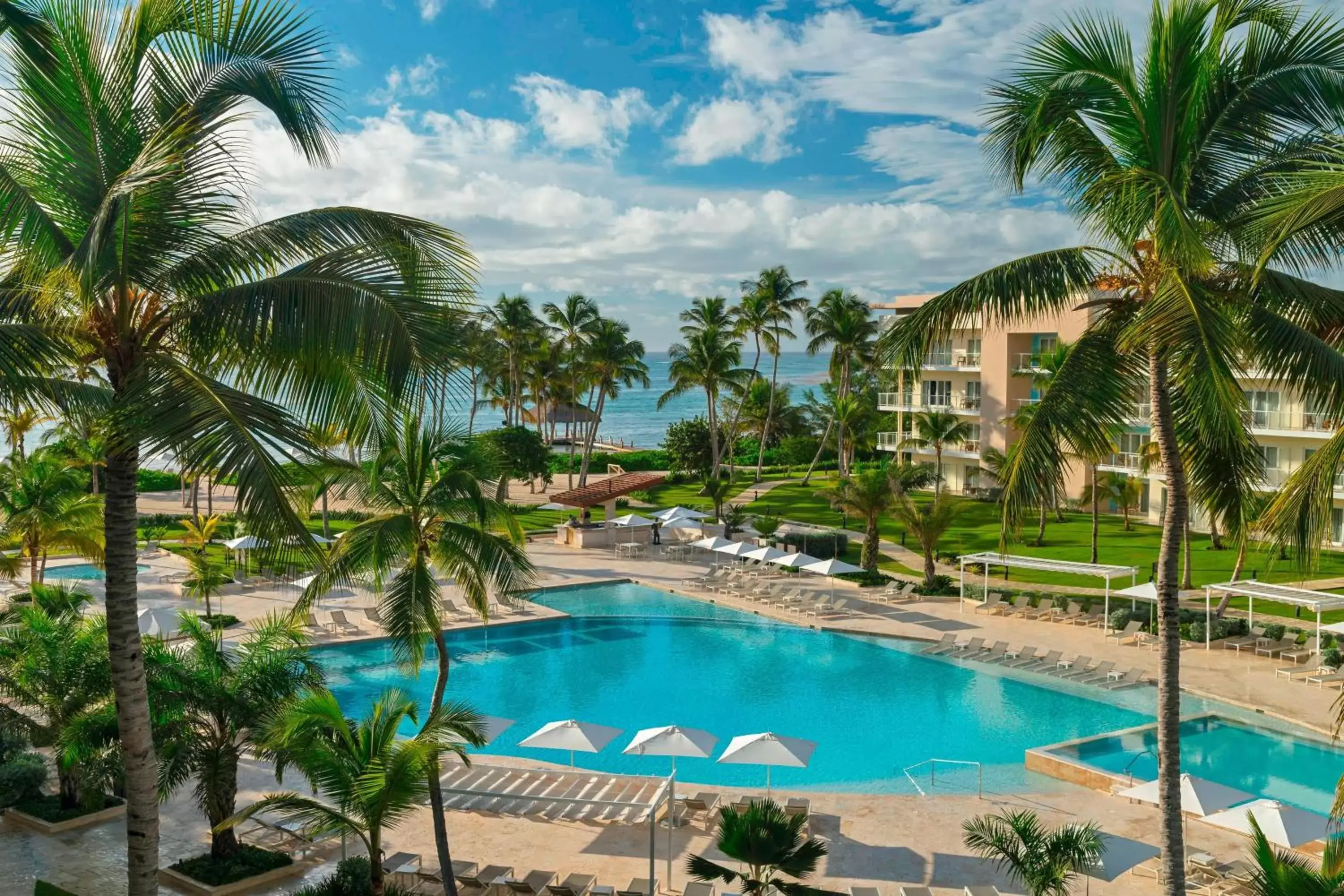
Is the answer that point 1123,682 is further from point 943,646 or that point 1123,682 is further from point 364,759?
point 364,759

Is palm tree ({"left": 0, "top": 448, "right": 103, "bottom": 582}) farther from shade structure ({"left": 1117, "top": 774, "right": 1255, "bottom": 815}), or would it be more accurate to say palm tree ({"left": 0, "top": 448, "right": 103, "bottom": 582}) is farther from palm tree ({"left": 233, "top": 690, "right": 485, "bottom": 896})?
shade structure ({"left": 1117, "top": 774, "right": 1255, "bottom": 815})

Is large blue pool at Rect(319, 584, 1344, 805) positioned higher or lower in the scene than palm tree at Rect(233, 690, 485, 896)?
lower

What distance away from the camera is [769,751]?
16312mm

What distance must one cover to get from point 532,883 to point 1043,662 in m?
15.3

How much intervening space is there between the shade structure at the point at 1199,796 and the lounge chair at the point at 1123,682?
855 centimetres

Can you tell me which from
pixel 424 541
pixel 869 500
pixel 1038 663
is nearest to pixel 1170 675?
pixel 424 541

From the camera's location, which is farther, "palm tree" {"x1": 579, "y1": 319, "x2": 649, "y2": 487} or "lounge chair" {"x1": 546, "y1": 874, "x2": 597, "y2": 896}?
"palm tree" {"x1": 579, "y1": 319, "x2": 649, "y2": 487}

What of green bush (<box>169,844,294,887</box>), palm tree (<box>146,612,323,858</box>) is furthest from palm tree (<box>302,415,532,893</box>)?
green bush (<box>169,844,294,887</box>)

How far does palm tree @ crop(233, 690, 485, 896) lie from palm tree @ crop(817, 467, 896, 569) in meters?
23.8

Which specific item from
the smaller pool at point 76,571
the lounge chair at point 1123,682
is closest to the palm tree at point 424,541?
the lounge chair at point 1123,682

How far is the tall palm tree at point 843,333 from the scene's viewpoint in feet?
187

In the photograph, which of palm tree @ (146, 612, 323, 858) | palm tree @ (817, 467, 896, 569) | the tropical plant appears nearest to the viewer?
palm tree @ (146, 612, 323, 858)

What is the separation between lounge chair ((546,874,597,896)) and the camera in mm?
12992

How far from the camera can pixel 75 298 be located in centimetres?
763
